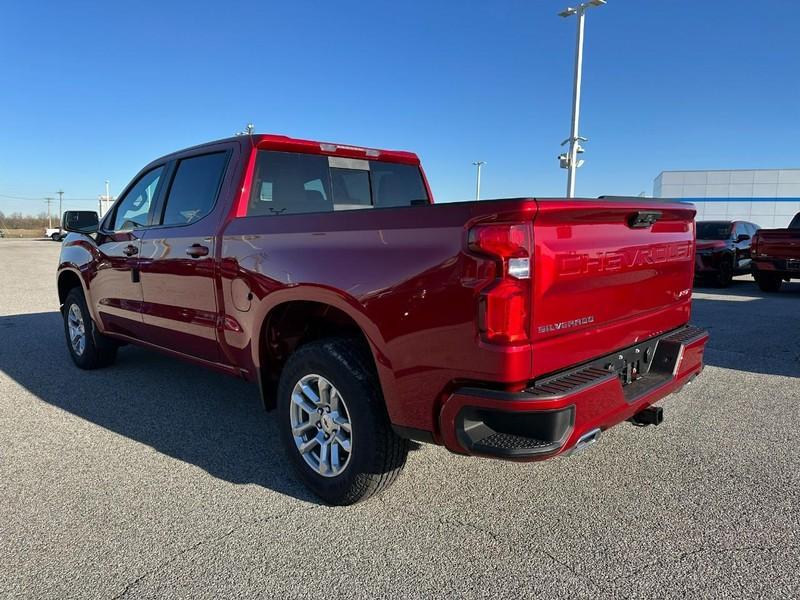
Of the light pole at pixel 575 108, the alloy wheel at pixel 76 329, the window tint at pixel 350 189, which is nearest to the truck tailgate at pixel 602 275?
the window tint at pixel 350 189

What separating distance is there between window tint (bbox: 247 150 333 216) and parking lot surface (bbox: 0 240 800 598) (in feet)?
5.13

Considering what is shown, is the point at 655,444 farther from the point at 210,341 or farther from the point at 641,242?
the point at 210,341

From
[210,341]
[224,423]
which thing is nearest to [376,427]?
[210,341]

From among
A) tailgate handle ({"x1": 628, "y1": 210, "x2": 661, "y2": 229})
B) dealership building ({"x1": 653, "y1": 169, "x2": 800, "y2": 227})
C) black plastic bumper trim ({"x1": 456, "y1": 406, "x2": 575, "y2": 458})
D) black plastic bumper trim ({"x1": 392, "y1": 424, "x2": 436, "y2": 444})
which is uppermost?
dealership building ({"x1": 653, "y1": 169, "x2": 800, "y2": 227})

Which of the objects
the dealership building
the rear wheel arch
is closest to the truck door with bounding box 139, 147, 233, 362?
the rear wheel arch

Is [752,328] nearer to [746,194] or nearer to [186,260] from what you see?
[186,260]

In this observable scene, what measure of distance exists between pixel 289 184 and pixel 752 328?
22.4ft

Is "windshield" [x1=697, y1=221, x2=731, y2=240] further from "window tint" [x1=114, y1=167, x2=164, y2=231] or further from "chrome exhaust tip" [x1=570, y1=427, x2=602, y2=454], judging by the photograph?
"chrome exhaust tip" [x1=570, y1=427, x2=602, y2=454]

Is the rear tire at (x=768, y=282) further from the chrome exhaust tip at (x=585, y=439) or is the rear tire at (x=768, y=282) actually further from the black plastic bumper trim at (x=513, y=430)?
the black plastic bumper trim at (x=513, y=430)

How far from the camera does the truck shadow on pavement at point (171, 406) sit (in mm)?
3590

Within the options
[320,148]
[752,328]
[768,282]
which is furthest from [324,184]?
[768,282]

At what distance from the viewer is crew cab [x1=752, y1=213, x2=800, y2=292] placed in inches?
452

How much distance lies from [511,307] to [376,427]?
928 millimetres

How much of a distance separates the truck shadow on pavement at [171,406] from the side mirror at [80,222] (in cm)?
139
